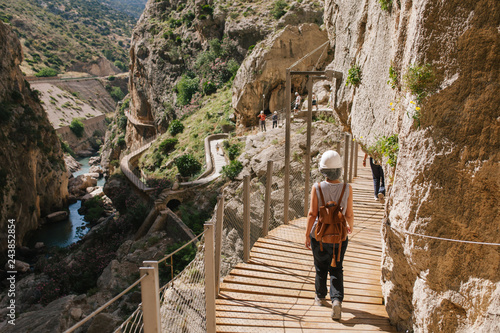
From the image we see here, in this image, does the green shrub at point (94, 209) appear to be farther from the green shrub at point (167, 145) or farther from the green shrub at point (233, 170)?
the green shrub at point (233, 170)

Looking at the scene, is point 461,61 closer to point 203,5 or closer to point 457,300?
point 457,300

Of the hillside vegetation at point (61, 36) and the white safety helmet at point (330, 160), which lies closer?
the white safety helmet at point (330, 160)

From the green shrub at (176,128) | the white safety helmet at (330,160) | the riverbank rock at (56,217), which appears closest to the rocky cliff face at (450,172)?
the white safety helmet at (330,160)

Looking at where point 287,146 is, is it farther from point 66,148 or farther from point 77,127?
point 77,127

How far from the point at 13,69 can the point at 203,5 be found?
2083 centimetres

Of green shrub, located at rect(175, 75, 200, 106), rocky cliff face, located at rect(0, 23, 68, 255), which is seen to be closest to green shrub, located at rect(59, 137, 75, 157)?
rocky cliff face, located at rect(0, 23, 68, 255)

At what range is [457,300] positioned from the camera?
10.6 feet

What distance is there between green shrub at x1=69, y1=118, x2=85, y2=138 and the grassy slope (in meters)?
40.6

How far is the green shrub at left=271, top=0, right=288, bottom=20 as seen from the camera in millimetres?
33281

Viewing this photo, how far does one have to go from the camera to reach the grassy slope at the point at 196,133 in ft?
89.8

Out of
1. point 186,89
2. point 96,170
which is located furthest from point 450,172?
point 96,170

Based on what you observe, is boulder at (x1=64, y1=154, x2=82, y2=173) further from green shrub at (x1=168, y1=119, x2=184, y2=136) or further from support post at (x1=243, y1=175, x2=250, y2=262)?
support post at (x1=243, y1=175, x2=250, y2=262)

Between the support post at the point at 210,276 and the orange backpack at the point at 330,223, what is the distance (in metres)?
1.17

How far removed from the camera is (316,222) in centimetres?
396
